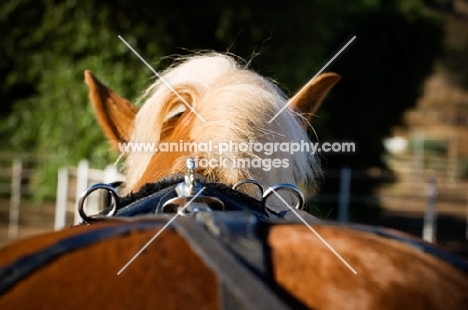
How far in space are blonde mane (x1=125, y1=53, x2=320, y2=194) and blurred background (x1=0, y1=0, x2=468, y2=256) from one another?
34cm

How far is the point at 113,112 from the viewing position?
6.67 ft

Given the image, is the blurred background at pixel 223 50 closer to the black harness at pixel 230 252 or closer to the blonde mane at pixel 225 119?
the blonde mane at pixel 225 119

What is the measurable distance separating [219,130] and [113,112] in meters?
0.79

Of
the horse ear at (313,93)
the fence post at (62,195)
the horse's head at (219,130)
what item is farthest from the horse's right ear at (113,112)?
the fence post at (62,195)

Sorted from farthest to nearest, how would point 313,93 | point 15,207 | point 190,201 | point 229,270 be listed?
point 15,207 → point 313,93 → point 190,201 → point 229,270

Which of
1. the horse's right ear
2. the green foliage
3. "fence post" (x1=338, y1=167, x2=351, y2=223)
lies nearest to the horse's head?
the horse's right ear

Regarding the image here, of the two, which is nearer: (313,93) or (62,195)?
(313,93)

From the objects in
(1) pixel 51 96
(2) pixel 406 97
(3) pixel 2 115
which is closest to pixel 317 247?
(1) pixel 51 96

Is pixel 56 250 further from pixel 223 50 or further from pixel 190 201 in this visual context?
pixel 223 50

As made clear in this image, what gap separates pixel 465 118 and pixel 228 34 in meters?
27.5

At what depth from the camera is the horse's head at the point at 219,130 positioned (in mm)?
1303

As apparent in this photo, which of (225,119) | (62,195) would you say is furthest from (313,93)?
(62,195)

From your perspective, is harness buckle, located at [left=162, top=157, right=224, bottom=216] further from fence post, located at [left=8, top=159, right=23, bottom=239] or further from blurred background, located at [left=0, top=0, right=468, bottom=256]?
fence post, located at [left=8, top=159, right=23, bottom=239]

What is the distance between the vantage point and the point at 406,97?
37.7 ft
